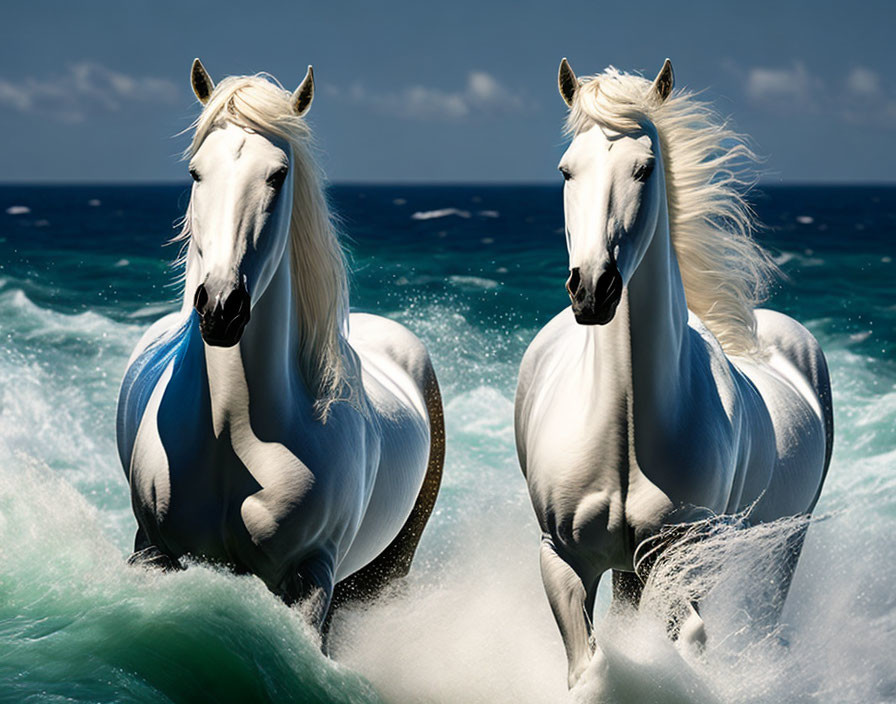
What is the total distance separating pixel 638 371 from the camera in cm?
332

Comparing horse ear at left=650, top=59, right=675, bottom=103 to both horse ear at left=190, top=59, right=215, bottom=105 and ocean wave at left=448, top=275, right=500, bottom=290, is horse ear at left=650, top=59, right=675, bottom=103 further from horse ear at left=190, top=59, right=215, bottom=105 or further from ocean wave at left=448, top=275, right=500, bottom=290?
ocean wave at left=448, top=275, right=500, bottom=290

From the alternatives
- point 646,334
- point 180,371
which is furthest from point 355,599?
point 646,334

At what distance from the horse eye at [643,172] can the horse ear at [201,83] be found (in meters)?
1.22

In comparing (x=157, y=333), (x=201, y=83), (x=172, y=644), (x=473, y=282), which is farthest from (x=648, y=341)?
(x=473, y=282)

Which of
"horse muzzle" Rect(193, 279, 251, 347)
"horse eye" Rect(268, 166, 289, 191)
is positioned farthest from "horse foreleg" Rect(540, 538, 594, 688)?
"horse eye" Rect(268, 166, 289, 191)

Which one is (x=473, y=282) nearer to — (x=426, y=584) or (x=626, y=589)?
(x=426, y=584)

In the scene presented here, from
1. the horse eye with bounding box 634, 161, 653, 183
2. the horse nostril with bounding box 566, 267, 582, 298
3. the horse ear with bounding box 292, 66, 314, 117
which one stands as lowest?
the horse nostril with bounding box 566, 267, 582, 298

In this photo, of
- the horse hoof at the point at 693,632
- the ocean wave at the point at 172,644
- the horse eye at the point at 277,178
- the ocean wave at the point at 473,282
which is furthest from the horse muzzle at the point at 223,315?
the ocean wave at the point at 473,282

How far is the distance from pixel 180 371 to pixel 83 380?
6.42 m

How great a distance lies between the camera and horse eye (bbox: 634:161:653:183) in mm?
3117

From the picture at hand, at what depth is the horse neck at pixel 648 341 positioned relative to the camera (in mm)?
3275

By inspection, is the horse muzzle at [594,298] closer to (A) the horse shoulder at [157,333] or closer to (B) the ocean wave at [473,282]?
(A) the horse shoulder at [157,333]

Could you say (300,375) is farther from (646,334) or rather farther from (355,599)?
(355,599)

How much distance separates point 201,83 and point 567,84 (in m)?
1.06
